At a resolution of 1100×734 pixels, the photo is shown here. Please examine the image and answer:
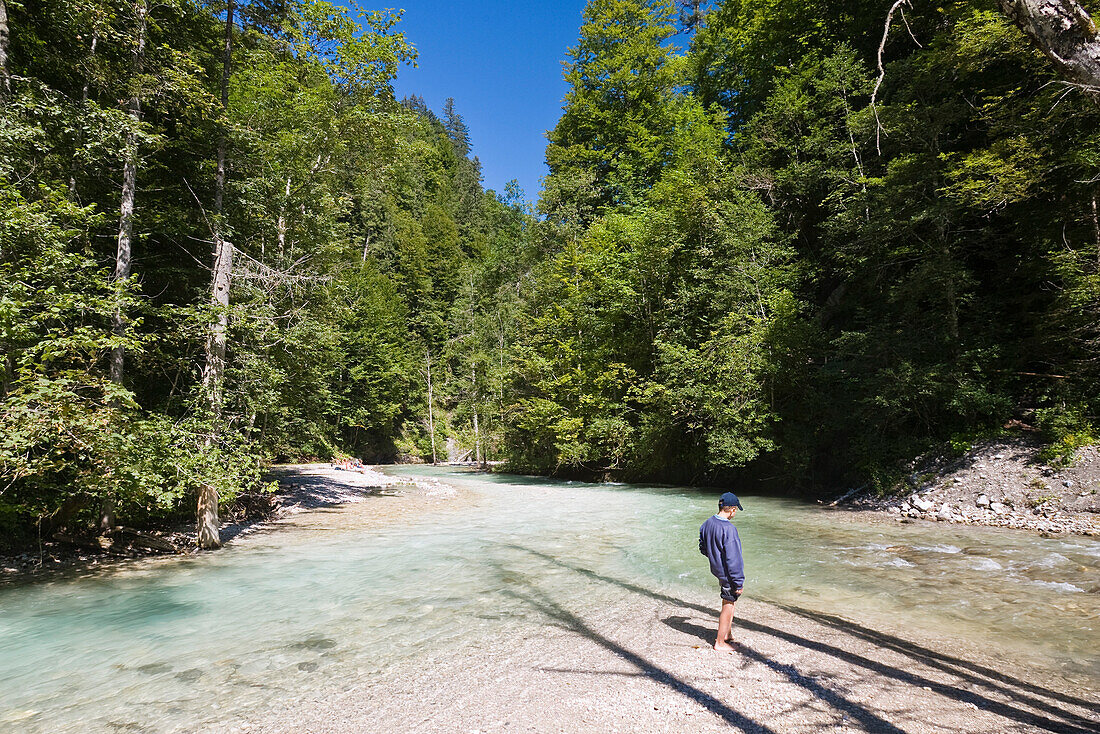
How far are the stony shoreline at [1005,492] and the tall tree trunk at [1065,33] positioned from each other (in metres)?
11.3

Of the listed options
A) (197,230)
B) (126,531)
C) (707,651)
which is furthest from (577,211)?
(707,651)

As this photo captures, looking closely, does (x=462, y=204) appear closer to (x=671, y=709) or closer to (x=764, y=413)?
(x=764, y=413)

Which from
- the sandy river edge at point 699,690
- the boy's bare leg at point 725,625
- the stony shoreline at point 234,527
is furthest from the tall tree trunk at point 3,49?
the boy's bare leg at point 725,625

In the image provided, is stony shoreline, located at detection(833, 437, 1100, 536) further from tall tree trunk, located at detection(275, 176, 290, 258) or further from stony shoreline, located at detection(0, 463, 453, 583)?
tall tree trunk, located at detection(275, 176, 290, 258)

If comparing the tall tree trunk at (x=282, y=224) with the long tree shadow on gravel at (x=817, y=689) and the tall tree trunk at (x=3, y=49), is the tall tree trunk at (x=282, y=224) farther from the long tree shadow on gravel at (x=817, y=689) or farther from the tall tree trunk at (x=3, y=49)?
the long tree shadow on gravel at (x=817, y=689)

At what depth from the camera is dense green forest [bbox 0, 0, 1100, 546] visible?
28.3ft

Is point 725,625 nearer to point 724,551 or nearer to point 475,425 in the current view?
point 724,551

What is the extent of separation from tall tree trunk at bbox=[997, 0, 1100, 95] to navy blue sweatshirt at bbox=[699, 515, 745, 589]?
4.23 m

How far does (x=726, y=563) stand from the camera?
5375 millimetres

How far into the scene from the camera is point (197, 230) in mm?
12117

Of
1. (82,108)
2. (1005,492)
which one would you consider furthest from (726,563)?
(82,108)

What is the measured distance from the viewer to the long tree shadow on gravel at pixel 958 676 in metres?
3.84

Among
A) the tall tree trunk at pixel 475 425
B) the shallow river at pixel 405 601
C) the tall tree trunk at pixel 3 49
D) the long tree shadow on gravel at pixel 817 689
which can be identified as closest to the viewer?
the long tree shadow on gravel at pixel 817 689

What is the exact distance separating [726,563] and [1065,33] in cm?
470
